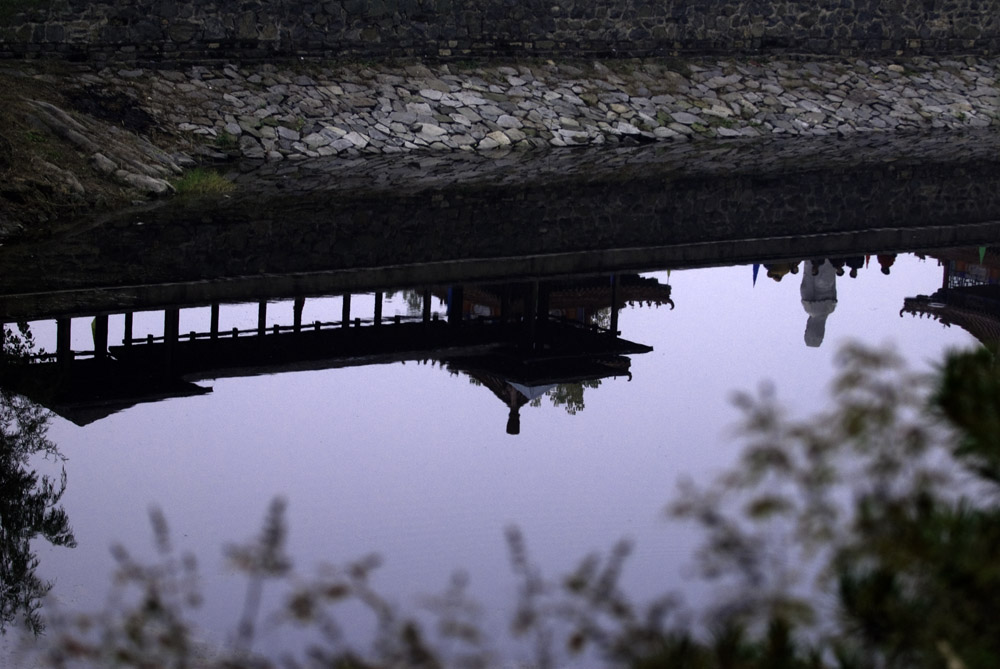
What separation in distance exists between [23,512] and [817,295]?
833 centimetres

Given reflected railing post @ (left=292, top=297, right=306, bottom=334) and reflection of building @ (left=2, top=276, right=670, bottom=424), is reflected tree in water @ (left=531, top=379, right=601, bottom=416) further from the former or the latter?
reflected railing post @ (left=292, top=297, right=306, bottom=334)

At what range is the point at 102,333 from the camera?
12.3 metres

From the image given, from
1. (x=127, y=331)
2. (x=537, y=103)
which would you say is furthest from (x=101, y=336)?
(x=537, y=103)

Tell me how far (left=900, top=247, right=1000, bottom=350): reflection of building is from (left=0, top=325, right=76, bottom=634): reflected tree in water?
7.96m

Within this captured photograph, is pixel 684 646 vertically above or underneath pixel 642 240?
above

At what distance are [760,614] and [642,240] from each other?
12782mm

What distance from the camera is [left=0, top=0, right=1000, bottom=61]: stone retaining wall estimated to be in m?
23.3

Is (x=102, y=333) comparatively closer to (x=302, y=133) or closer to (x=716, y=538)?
(x=716, y=538)

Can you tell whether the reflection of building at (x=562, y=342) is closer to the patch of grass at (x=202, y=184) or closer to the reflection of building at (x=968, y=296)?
the reflection of building at (x=968, y=296)

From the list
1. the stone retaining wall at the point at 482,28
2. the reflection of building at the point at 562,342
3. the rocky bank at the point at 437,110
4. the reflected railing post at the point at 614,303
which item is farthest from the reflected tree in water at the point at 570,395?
the stone retaining wall at the point at 482,28

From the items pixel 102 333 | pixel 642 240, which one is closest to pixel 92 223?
pixel 102 333

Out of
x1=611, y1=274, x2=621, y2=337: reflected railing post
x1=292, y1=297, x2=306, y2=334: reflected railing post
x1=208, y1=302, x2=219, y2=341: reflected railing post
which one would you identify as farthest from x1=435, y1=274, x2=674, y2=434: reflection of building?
x1=208, y1=302, x2=219, y2=341: reflected railing post

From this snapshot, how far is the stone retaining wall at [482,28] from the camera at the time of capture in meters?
23.3

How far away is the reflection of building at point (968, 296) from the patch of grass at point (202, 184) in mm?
8220
